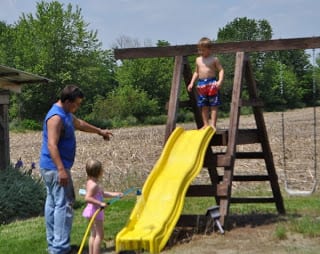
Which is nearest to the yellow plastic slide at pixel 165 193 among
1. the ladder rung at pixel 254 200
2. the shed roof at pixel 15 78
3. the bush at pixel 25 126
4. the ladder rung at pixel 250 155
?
the ladder rung at pixel 250 155

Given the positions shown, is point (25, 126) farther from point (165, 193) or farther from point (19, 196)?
point (165, 193)

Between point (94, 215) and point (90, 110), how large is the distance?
58.2 meters

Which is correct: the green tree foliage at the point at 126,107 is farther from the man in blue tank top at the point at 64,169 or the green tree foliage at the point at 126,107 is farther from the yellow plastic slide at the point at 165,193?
the man in blue tank top at the point at 64,169

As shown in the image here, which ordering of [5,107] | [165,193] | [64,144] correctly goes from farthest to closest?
[5,107] < [165,193] < [64,144]

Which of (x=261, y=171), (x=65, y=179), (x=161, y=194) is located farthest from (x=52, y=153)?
(x=261, y=171)

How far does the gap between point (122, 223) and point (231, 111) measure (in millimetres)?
2396

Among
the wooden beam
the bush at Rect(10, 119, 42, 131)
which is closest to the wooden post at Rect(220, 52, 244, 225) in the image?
the wooden beam

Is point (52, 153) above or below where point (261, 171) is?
above

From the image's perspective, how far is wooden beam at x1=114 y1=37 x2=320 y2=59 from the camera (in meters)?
8.69

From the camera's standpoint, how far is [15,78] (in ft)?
41.9

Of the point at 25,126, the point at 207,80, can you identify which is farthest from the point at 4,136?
the point at 25,126

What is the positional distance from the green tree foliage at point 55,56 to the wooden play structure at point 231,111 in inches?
2041

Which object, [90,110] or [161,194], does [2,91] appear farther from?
[90,110]

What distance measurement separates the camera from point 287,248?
24.1 feet
